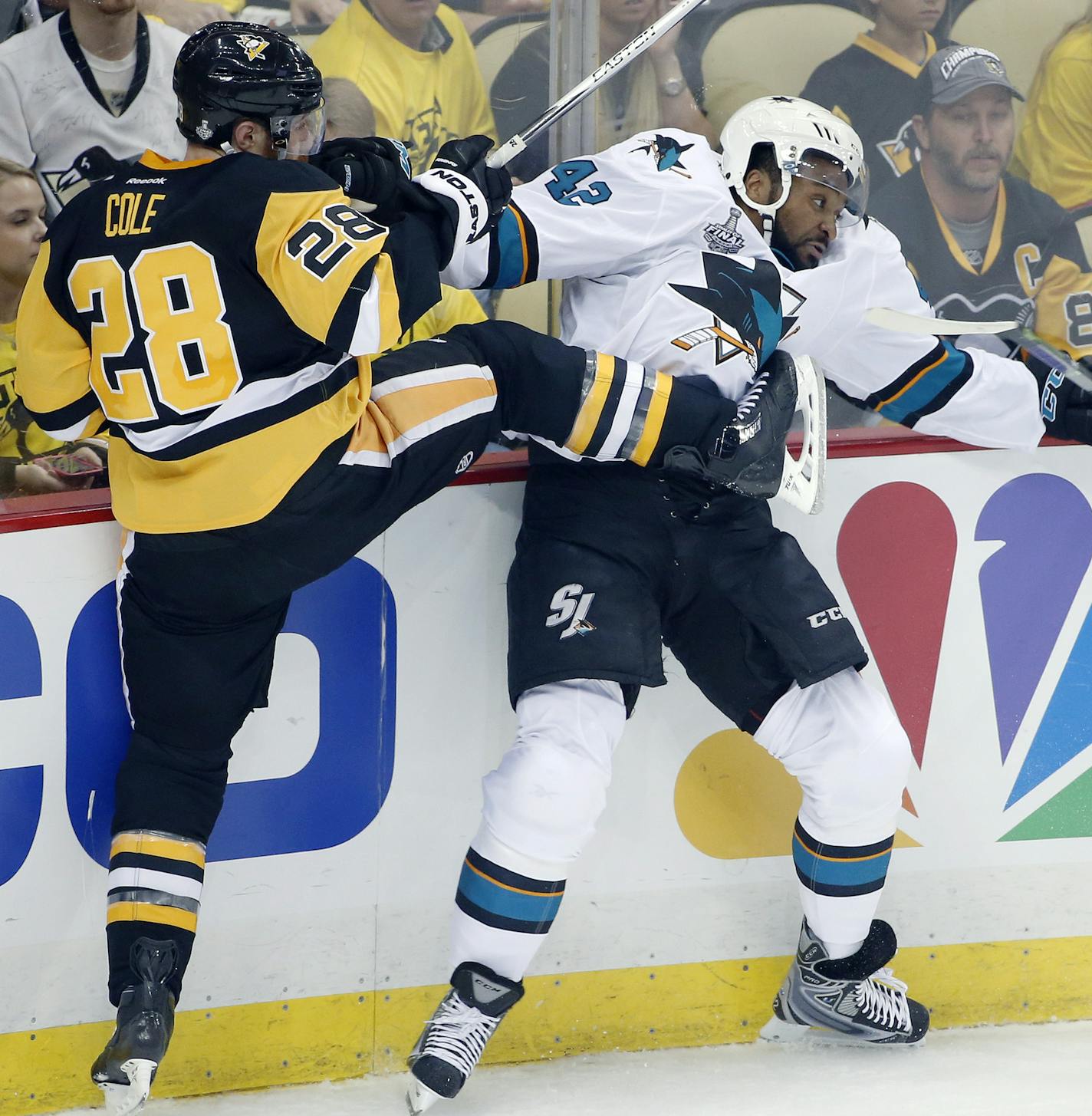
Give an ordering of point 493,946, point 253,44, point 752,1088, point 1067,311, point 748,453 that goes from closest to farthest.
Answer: point 253,44
point 748,453
point 493,946
point 752,1088
point 1067,311

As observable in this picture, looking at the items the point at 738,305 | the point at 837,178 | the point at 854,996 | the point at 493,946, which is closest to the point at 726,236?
the point at 738,305

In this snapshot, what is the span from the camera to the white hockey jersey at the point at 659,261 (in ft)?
7.73

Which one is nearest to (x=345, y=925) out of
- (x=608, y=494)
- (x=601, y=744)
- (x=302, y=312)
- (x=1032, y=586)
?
(x=601, y=744)

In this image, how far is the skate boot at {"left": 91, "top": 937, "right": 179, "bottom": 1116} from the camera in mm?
2092

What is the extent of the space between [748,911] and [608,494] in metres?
0.88

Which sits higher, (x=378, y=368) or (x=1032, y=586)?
(x=378, y=368)

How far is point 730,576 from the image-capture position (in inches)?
96.7

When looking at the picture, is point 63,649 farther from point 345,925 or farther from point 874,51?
point 874,51

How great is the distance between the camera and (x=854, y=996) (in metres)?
2.64

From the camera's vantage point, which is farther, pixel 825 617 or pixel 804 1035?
pixel 804 1035

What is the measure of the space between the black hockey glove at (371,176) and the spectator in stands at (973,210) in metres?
1.07

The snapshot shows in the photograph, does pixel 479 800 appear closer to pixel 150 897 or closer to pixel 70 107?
pixel 150 897

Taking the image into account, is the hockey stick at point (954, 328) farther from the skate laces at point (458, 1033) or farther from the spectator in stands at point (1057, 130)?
the skate laces at point (458, 1033)

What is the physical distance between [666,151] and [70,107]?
958 millimetres
